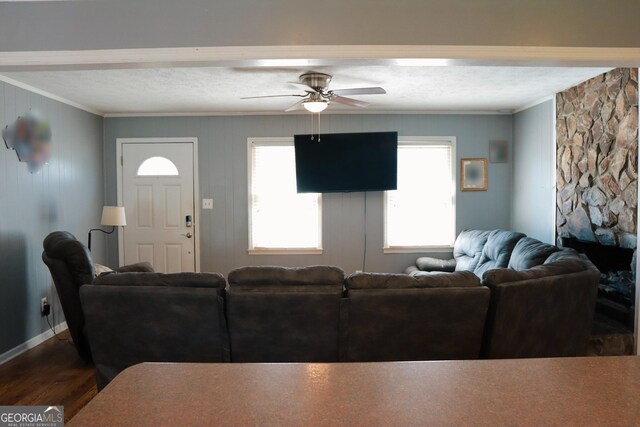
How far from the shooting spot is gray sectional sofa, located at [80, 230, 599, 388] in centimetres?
224

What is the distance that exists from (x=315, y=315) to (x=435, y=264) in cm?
267

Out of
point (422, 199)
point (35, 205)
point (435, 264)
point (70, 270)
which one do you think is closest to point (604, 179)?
point (435, 264)

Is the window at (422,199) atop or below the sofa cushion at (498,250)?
atop

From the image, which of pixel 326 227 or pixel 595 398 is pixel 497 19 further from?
pixel 326 227

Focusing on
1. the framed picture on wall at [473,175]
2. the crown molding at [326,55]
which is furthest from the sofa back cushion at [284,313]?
the framed picture on wall at [473,175]

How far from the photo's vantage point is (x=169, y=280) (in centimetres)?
233

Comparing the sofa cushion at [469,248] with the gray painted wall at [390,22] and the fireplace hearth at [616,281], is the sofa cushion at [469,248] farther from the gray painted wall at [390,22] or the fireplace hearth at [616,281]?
the gray painted wall at [390,22]

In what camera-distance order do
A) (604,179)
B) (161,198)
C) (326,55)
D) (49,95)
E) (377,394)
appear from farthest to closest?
1. (161,198)
2. (49,95)
3. (604,179)
4. (326,55)
5. (377,394)

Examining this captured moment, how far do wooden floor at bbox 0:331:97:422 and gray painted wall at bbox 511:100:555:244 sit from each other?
14.5 feet

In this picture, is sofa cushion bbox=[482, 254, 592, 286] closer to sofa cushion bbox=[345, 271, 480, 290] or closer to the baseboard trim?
sofa cushion bbox=[345, 271, 480, 290]

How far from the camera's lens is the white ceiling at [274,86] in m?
3.31

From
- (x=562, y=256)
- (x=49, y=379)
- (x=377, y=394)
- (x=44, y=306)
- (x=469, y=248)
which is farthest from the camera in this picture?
(x=469, y=248)

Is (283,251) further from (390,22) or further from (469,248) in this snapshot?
(390,22)

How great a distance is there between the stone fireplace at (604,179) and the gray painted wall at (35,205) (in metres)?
5.01
